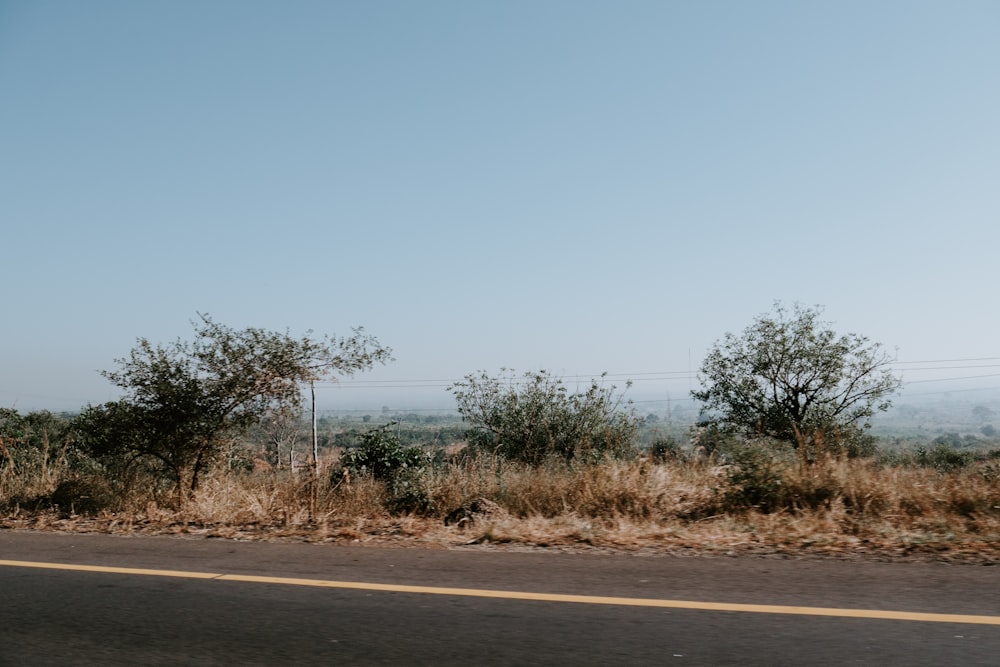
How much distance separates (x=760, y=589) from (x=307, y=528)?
16.7 ft

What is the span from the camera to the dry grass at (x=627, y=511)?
6008 mm

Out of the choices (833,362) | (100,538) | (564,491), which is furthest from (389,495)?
(833,362)

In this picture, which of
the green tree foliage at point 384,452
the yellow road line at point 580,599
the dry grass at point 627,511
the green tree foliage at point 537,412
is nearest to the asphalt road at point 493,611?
the yellow road line at point 580,599

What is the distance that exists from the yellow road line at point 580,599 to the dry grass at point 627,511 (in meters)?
1.71

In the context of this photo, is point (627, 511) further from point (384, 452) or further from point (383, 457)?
point (384, 452)

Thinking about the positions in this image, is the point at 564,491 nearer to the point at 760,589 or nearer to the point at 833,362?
the point at 760,589

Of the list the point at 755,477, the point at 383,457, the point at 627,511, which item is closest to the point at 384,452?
the point at 383,457

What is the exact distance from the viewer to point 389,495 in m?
8.87

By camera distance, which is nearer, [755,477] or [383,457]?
[755,477]

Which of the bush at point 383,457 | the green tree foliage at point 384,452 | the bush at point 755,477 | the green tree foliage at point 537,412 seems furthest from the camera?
the green tree foliage at point 537,412

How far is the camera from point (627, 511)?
7531 millimetres

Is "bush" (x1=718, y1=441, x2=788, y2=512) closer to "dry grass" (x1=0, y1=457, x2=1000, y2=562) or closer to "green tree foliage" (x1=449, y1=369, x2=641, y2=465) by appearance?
"dry grass" (x1=0, y1=457, x2=1000, y2=562)

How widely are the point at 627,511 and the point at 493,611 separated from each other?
12.5 feet

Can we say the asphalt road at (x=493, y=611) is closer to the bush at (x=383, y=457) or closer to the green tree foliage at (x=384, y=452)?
the bush at (x=383, y=457)
